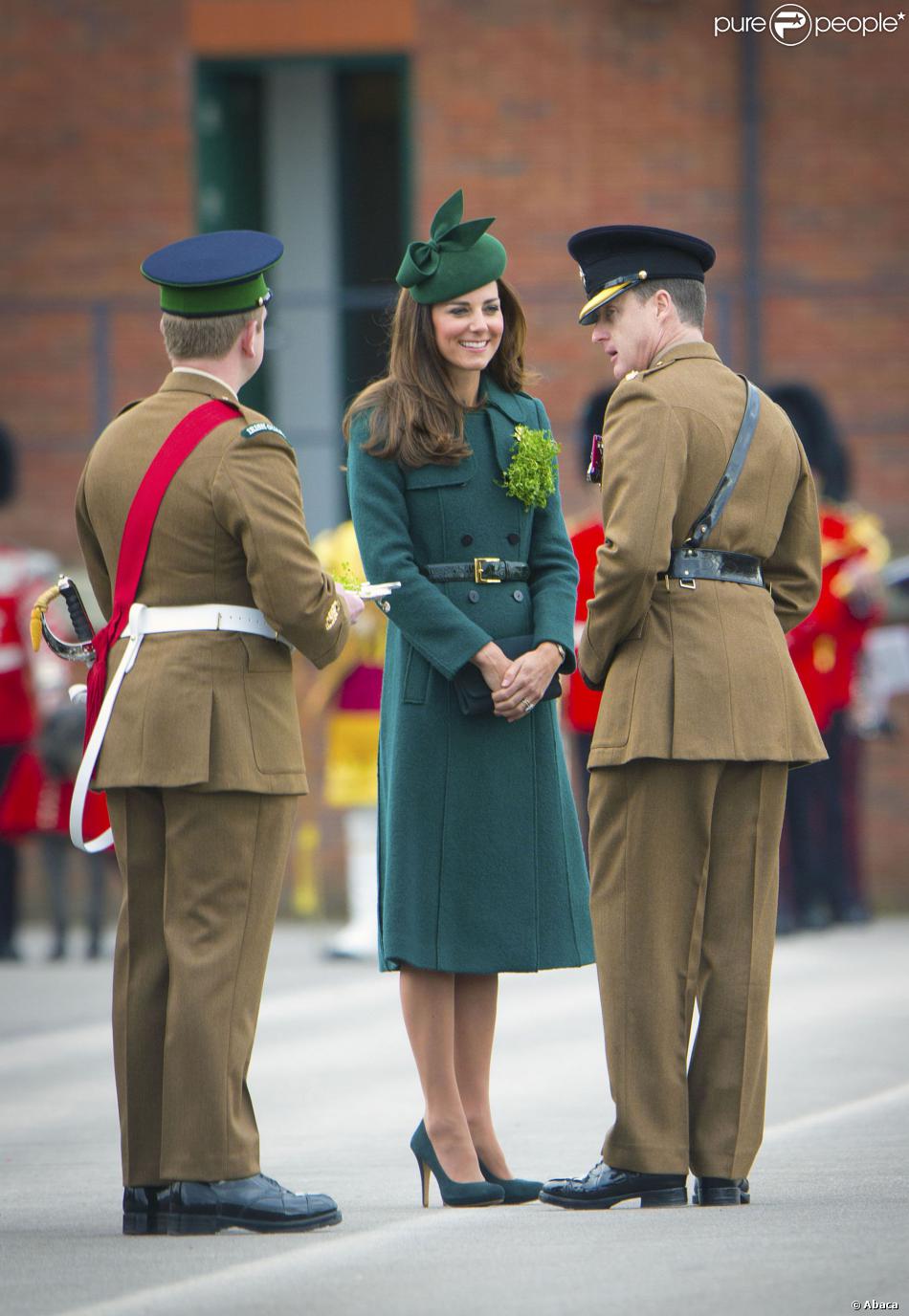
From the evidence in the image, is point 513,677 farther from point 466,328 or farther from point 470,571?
point 466,328

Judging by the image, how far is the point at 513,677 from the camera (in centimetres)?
490

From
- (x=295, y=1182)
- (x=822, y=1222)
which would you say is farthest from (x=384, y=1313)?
(x=295, y=1182)

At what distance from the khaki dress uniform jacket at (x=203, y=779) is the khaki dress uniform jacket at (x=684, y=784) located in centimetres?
61

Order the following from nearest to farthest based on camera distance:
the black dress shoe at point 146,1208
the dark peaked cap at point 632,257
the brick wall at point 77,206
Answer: the black dress shoe at point 146,1208 → the dark peaked cap at point 632,257 → the brick wall at point 77,206

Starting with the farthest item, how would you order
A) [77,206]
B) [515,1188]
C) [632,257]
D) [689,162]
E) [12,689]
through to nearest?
[77,206]
[689,162]
[12,689]
[515,1188]
[632,257]

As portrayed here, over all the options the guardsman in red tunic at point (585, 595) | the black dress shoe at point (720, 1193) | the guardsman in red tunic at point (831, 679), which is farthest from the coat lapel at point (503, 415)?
the guardsman in red tunic at point (831, 679)

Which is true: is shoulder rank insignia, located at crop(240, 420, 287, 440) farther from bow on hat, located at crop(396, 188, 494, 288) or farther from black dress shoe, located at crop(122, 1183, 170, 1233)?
black dress shoe, located at crop(122, 1183, 170, 1233)

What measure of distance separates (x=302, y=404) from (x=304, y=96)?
1.65 meters

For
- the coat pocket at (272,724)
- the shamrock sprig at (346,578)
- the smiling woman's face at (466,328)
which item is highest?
the smiling woman's face at (466,328)

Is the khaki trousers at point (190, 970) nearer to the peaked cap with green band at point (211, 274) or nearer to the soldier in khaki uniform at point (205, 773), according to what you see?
the soldier in khaki uniform at point (205, 773)

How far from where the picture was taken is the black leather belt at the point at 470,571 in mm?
5004

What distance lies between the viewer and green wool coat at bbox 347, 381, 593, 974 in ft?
16.2

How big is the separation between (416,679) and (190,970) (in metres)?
0.83

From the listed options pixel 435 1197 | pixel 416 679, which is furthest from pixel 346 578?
pixel 435 1197
